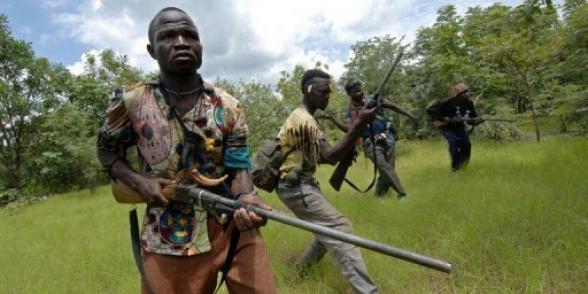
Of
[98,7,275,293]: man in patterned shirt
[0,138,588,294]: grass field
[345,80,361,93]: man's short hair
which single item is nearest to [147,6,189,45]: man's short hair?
[98,7,275,293]: man in patterned shirt

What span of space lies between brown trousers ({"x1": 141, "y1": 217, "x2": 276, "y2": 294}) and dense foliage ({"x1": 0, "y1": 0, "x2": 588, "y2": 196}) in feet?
21.8

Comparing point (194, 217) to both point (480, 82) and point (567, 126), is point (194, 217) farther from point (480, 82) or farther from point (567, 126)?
point (480, 82)

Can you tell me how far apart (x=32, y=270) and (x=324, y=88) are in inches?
159

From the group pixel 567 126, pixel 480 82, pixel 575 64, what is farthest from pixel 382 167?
pixel 480 82

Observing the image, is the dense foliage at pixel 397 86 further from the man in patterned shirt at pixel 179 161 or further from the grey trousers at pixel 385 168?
the man in patterned shirt at pixel 179 161

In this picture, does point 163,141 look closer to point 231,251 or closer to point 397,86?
point 231,251

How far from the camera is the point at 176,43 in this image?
5.80 ft

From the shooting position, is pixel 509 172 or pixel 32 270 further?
pixel 509 172

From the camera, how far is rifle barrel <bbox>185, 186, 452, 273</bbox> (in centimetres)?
117

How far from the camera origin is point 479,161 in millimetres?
7684

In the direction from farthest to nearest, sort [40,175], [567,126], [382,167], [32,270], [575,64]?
[40,175] → [567,126] → [575,64] → [382,167] → [32,270]

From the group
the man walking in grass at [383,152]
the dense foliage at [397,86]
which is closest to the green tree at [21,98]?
the dense foliage at [397,86]

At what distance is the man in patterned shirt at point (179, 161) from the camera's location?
70.7 inches

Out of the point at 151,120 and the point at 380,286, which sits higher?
the point at 151,120
